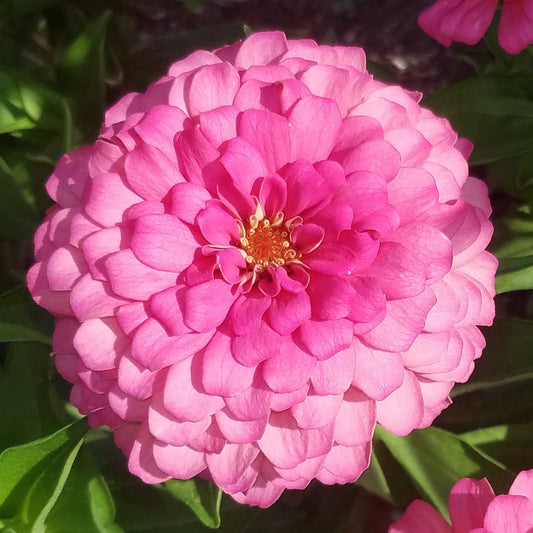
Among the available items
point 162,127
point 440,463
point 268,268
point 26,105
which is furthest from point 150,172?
point 440,463

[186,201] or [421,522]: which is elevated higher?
[186,201]

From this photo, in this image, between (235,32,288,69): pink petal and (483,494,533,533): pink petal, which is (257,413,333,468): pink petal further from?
(235,32,288,69): pink petal

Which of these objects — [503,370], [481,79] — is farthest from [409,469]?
[481,79]

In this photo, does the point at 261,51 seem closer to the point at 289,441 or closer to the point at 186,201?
the point at 186,201

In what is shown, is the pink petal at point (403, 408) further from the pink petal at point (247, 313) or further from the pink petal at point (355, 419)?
the pink petal at point (247, 313)

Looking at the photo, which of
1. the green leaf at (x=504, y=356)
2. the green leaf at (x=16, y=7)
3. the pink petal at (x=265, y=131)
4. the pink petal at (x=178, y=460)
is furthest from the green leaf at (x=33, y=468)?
the green leaf at (x=16, y=7)

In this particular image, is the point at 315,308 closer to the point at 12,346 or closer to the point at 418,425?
the point at 418,425
